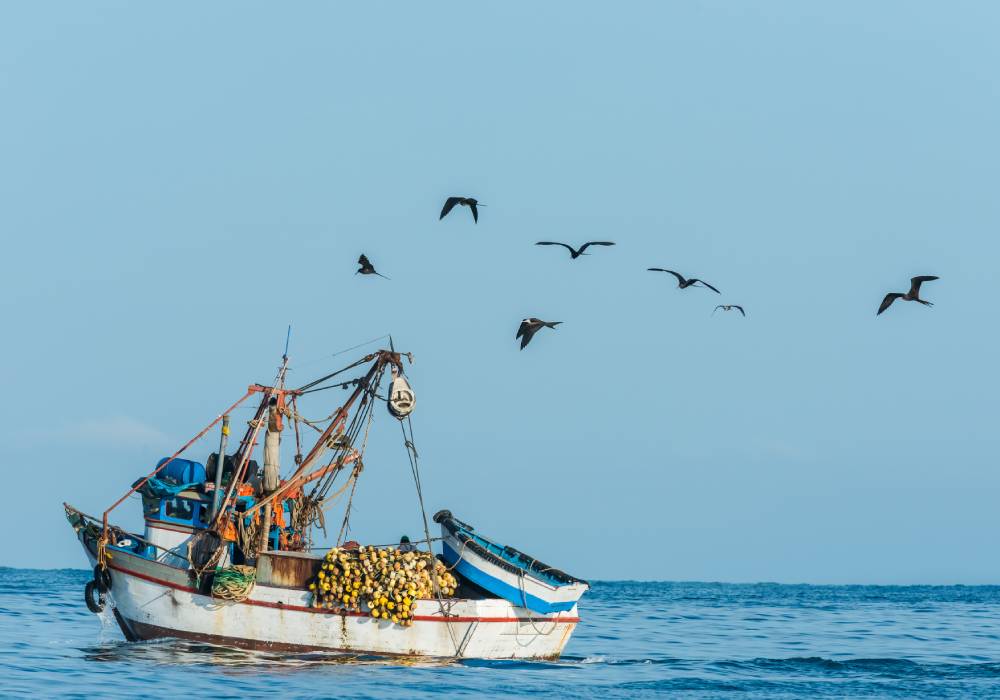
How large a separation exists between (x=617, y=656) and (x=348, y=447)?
1016 cm

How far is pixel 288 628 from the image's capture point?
29469 mm

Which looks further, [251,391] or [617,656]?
[617,656]

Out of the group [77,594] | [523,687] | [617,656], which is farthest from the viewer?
[77,594]

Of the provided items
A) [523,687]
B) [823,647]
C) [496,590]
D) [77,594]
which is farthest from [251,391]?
[77,594]

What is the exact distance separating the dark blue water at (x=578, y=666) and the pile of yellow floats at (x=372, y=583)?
1219mm

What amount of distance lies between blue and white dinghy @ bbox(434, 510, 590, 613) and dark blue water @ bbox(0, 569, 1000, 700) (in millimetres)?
1569

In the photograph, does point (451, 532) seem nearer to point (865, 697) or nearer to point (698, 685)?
point (698, 685)

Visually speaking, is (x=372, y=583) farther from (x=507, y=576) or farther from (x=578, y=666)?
(x=578, y=666)

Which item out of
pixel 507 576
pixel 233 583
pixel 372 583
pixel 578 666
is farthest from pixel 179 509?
pixel 578 666

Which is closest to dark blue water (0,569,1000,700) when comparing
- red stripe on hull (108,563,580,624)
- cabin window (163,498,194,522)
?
red stripe on hull (108,563,580,624)

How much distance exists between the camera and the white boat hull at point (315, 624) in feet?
96.5

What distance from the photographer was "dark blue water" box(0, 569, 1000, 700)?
2609cm

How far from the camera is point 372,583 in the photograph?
29.4 m

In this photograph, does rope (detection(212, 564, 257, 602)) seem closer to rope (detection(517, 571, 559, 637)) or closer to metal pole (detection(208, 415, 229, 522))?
metal pole (detection(208, 415, 229, 522))
